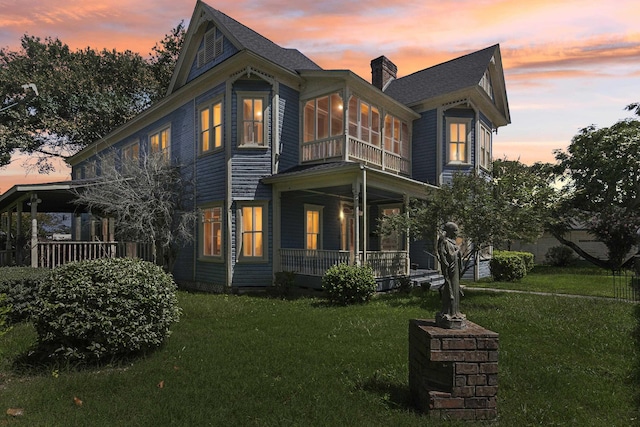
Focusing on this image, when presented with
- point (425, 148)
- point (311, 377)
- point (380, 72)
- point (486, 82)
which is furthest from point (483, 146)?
point (311, 377)

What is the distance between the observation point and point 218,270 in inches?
518

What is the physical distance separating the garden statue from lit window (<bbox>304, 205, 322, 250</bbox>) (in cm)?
1019

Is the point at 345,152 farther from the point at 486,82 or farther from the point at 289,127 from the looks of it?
the point at 486,82

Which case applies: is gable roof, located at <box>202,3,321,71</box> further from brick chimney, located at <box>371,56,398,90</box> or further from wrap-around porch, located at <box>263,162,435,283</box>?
brick chimney, located at <box>371,56,398,90</box>

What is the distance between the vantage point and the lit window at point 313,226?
14541 mm

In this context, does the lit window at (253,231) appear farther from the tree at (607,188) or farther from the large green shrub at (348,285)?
the tree at (607,188)

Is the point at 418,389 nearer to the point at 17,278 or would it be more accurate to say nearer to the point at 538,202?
the point at 17,278

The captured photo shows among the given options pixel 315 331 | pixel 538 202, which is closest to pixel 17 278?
pixel 315 331

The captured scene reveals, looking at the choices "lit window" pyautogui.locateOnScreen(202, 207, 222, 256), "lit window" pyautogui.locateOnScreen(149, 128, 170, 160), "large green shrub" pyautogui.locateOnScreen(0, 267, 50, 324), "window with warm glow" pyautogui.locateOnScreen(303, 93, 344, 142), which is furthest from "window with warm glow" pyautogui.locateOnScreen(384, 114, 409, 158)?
"large green shrub" pyautogui.locateOnScreen(0, 267, 50, 324)

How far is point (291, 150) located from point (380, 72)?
32.1 feet

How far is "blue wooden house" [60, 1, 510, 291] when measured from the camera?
1256cm

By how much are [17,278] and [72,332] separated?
429cm

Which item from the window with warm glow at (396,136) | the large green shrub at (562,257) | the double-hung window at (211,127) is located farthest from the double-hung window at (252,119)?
the large green shrub at (562,257)

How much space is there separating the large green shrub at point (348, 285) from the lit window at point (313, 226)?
4332 mm
